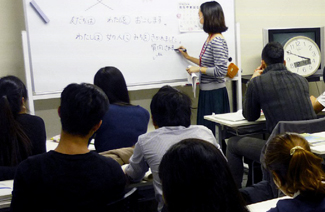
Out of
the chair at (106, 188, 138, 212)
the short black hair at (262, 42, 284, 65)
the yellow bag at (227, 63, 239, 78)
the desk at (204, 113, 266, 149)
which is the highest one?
the short black hair at (262, 42, 284, 65)

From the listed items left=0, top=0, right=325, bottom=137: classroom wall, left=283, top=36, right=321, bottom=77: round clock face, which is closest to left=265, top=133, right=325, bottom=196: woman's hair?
left=0, top=0, right=325, bottom=137: classroom wall

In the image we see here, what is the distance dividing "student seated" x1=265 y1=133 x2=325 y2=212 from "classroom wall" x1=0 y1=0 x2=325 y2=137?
8.86 feet

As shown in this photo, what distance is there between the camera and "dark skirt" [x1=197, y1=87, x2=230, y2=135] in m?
3.54

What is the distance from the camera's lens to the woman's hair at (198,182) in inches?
34.2

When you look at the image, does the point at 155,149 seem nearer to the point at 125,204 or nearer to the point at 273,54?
the point at 125,204

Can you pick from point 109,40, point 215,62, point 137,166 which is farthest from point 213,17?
point 137,166

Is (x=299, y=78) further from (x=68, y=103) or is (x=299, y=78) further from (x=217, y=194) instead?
(x=217, y=194)

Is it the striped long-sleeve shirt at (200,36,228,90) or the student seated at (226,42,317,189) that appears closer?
the student seated at (226,42,317,189)

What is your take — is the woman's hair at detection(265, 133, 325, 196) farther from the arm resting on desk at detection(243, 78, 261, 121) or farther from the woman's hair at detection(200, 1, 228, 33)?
the woman's hair at detection(200, 1, 228, 33)

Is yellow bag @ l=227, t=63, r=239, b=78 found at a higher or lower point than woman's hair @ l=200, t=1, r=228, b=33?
lower

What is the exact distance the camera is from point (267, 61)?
286 cm

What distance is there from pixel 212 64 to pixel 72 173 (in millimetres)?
2321

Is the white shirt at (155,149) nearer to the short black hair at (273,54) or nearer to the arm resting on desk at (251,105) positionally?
the arm resting on desk at (251,105)

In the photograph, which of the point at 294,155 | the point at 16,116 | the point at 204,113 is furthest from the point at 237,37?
the point at 294,155
